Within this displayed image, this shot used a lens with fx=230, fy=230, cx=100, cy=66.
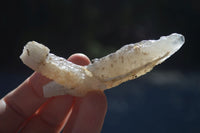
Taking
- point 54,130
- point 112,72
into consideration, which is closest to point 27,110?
point 54,130

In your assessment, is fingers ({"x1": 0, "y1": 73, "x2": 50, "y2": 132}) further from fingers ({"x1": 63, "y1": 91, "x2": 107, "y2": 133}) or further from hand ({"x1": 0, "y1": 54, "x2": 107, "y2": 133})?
fingers ({"x1": 63, "y1": 91, "x2": 107, "y2": 133})

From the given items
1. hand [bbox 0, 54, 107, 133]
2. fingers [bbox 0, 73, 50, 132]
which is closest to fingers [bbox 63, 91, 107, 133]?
hand [bbox 0, 54, 107, 133]

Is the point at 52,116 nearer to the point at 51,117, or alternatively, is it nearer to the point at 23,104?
the point at 51,117

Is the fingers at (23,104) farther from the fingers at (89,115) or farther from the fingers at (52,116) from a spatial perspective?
the fingers at (89,115)

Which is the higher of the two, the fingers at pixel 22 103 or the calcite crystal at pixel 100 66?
the calcite crystal at pixel 100 66

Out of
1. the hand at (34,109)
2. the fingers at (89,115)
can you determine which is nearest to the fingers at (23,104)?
the hand at (34,109)
